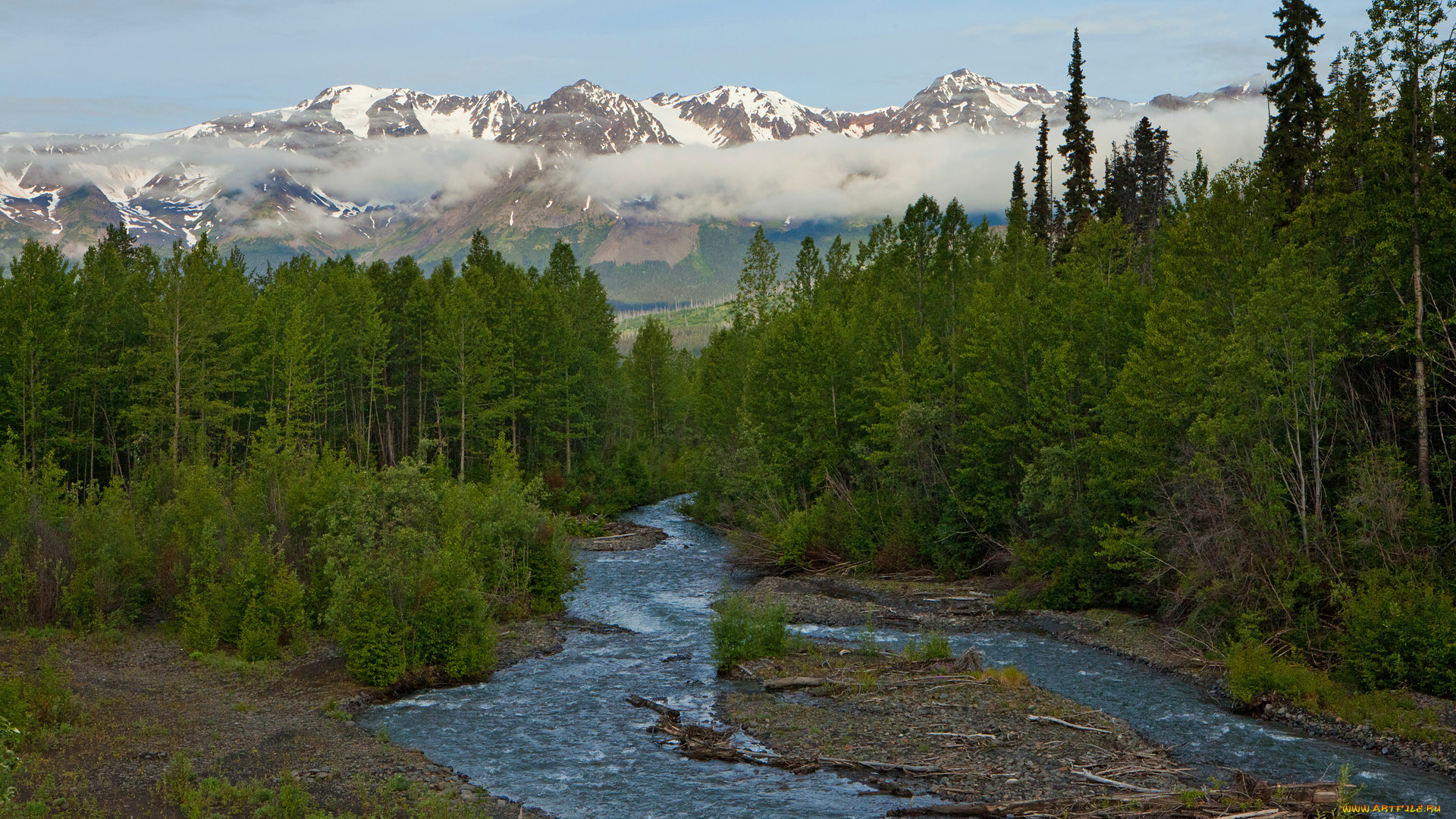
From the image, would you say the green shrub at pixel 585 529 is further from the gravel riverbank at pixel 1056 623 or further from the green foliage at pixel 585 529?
the gravel riverbank at pixel 1056 623

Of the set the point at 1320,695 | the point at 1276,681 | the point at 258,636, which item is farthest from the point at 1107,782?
the point at 258,636

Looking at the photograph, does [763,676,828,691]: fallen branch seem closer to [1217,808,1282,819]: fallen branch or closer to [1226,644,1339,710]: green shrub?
[1226,644,1339,710]: green shrub

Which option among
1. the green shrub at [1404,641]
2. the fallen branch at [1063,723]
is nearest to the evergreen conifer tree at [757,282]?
the green shrub at [1404,641]

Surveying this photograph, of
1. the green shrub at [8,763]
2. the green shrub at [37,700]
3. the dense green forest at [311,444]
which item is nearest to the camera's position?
the green shrub at [8,763]

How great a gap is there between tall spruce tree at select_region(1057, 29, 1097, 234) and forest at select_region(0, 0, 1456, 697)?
34cm

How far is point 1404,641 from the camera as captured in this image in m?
26.5

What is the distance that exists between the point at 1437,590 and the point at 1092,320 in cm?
2121

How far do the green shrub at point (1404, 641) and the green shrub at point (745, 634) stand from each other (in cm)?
1629

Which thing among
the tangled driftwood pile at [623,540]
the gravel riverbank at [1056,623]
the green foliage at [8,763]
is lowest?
the tangled driftwood pile at [623,540]

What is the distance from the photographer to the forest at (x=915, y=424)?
29.9 metres

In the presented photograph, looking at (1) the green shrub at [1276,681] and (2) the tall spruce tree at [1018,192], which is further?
(2) the tall spruce tree at [1018,192]

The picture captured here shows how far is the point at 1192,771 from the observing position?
21.4m

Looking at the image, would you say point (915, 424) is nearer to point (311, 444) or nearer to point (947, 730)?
point (947, 730)

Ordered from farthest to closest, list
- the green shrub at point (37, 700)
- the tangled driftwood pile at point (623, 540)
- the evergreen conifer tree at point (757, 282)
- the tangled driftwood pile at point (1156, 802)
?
1. the evergreen conifer tree at point (757, 282)
2. the tangled driftwood pile at point (623, 540)
3. the green shrub at point (37, 700)
4. the tangled driftwood pile at point (1156, 802)
